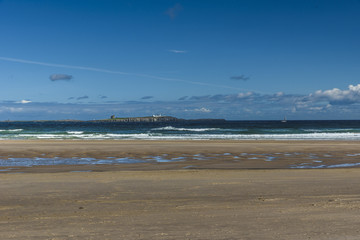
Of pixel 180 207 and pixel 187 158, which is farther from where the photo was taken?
pixel 187 158

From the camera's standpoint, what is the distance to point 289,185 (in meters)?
9.05

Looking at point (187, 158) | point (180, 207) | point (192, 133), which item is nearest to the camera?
point (180, 207)

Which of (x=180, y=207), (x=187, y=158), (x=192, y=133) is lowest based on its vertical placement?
(x=180, y=207)

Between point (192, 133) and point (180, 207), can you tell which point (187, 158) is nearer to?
point (180, 207)

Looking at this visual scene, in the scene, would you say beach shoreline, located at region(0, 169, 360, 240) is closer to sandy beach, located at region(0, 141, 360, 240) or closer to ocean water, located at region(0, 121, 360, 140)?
sandy beach, located at region(0, 141, 360, 240)

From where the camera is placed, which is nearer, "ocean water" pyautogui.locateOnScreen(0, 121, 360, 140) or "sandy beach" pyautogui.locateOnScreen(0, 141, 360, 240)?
"sandy beach" pyautogui.locateOnScreen(0, 141, 360, 240)

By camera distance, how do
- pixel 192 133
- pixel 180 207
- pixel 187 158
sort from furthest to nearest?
pixel 192 133 < pixel 187 158 < pixel 180 207

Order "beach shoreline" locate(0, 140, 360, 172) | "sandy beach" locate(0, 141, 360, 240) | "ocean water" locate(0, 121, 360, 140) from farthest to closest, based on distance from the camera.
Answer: "ocean water" locate(0, 121, 360, 140) → "beach shoreline" locate(0, 140, 360, 172) → "sandy beach" locate(0, 141, 360, 240)

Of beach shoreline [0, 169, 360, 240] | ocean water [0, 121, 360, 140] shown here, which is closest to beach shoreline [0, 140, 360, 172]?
beach shoreline [0, 169, 360, 240]

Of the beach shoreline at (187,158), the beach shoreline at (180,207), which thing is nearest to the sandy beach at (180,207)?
the beach shoreline at (180,207)

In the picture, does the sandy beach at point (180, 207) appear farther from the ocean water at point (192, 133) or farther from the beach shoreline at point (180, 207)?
the ocean water at point (192, 133)

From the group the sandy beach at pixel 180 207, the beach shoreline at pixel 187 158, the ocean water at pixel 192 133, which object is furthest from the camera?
the ocean water at pixel 192 133

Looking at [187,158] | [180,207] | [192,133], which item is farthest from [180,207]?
[192,133]

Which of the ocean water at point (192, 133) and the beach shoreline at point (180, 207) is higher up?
the ocean water at point (192, 133)
